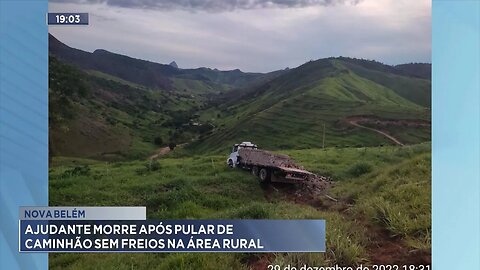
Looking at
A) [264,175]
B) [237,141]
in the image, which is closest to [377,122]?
[264,175]

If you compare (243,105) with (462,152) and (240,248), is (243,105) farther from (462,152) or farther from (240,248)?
(462,152)

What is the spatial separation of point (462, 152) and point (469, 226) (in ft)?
1.52

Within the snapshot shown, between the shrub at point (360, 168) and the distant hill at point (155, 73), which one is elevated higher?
the distant hill at point (155, 73)

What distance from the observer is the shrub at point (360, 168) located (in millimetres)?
4062

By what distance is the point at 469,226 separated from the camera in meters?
3.95

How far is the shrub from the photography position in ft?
13.3
